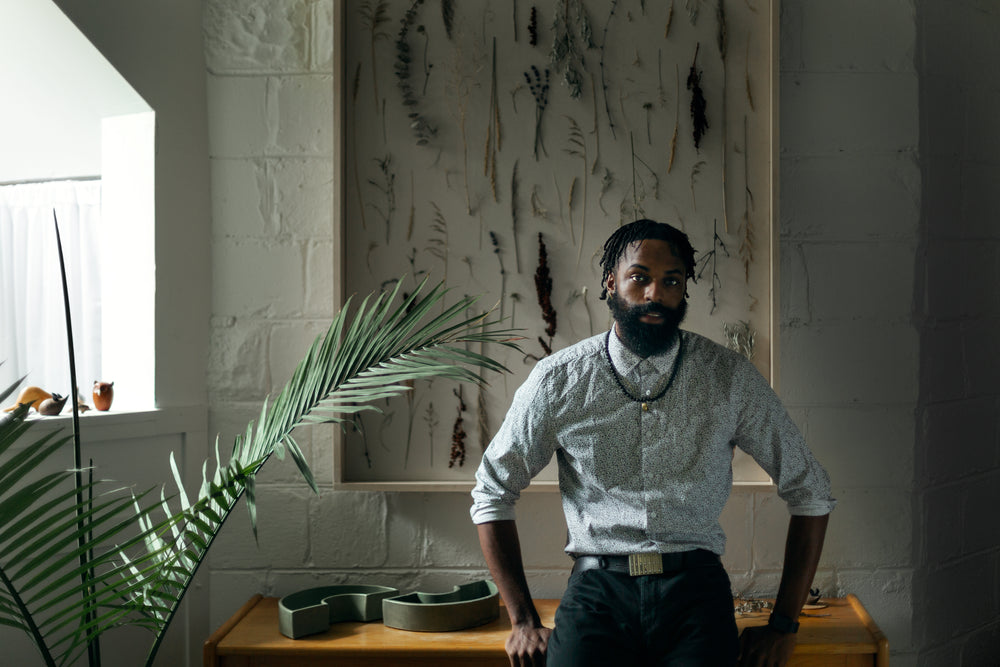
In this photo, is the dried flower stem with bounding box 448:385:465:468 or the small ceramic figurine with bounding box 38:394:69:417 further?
the dried flower stem with bounding box 448:385:465:468

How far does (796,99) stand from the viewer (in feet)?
6.64

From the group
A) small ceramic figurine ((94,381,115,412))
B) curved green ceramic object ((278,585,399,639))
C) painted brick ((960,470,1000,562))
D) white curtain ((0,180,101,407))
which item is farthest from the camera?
white curtain ((0,180,101,407))

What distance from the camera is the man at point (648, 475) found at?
1.56m

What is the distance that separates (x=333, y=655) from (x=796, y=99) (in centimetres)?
166

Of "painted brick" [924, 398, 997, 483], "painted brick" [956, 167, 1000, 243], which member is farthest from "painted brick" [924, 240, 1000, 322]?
"painted brick" [924, 398, 997, 483]

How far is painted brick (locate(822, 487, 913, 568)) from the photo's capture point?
2.02 metres

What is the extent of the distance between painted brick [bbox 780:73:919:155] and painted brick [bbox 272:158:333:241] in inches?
44.5

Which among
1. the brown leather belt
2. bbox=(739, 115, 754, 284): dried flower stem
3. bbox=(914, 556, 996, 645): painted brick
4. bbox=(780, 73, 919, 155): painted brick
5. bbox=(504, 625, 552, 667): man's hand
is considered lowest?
bbox=(914, 556, 996, 645): painted brick

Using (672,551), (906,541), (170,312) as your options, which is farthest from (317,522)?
(906,541)

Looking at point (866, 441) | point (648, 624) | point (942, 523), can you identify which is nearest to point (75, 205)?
point (648, 624)

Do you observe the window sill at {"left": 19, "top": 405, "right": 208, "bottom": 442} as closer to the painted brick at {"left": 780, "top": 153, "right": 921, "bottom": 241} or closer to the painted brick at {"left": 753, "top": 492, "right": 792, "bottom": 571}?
the painted brick at {"left": 753, "top": 492, "right": 792, "bottom": 571}

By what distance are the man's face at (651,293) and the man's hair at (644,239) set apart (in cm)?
1

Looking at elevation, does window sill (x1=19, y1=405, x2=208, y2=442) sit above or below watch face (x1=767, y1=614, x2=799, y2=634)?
above

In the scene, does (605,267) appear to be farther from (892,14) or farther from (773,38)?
(892,14)
